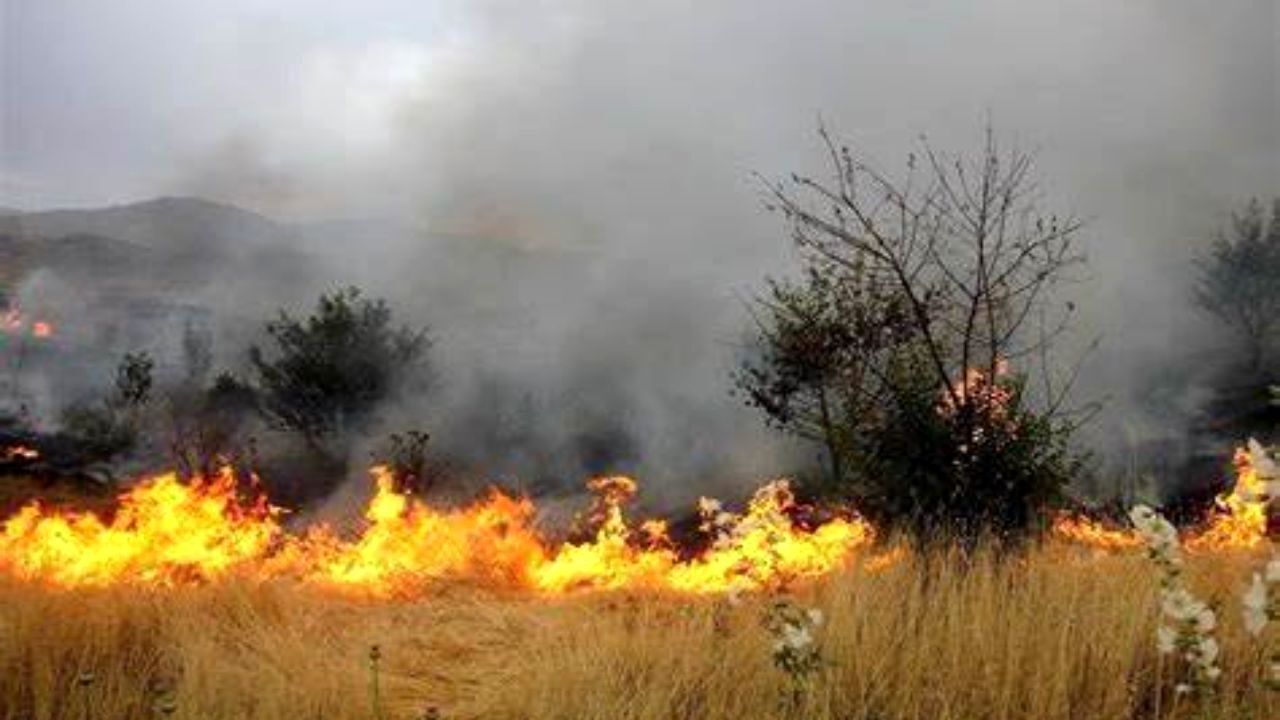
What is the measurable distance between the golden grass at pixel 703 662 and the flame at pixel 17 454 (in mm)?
16440

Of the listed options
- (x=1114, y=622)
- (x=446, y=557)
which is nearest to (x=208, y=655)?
(x=1114, y=622)

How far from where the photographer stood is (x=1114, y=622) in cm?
510

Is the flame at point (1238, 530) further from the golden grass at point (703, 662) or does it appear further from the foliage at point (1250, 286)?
the foliage at point (1250, 286)

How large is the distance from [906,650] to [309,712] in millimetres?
2329

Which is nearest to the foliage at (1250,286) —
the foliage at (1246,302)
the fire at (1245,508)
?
the foliage at (1246,302)

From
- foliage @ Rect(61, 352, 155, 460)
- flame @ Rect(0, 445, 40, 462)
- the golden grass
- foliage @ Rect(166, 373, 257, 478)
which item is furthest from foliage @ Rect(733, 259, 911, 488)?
foliage @ Rect(61, 352, 155, 460)

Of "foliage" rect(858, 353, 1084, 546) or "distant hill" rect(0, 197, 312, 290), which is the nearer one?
"foliage" rect(858, 353, 1084, 546)

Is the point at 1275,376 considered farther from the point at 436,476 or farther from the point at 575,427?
the point at 436,476

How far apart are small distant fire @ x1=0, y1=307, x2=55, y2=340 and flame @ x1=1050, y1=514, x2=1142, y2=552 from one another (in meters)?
31.0

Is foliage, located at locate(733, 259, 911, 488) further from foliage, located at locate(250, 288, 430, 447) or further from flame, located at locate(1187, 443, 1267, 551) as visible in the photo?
foliage, located at locate(250, 288, 430, 447)

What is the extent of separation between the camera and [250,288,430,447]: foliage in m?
27.3

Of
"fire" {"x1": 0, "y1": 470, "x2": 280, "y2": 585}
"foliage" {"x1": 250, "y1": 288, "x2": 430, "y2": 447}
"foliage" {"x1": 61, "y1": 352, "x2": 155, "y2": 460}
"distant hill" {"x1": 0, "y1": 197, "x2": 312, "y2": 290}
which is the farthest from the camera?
"distant hill" {"x1": 0, "y1": 197, "x2": 312, "y2": 290}

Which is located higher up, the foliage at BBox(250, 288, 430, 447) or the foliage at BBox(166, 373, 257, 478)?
the foliage at BBox(250, 288, 430, 447)

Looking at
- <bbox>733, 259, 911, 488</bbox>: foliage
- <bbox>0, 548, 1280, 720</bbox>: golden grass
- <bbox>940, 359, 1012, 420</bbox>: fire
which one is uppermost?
<bbox>733, 259, 911, 488</bbox>: foliage
